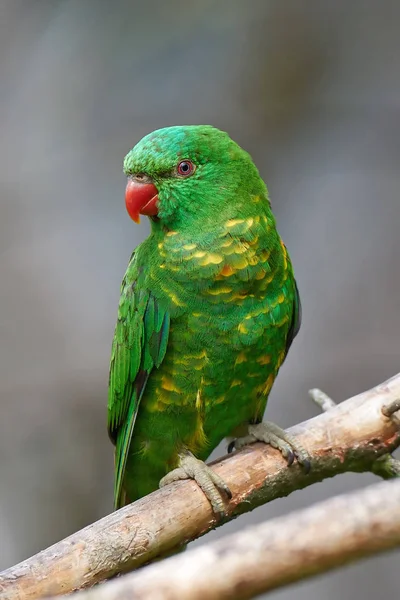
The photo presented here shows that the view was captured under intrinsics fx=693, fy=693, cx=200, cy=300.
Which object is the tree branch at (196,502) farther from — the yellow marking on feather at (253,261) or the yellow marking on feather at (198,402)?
the yellow marking on feather at (253,261)

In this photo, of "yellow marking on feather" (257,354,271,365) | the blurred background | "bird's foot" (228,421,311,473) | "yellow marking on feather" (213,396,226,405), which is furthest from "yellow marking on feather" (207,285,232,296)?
the blurred background

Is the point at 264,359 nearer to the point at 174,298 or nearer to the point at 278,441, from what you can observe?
the point at 278,441

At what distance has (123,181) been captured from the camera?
19.2ft

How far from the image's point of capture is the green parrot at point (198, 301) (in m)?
2.91

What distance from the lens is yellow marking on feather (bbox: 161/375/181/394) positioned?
2992 mm

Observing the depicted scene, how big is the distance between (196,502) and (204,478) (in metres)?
0.11

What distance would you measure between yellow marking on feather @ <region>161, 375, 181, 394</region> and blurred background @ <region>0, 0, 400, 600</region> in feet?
8.87

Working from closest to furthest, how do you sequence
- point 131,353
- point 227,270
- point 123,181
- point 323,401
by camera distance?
point 227,270
point 131,353
point 323,401
point 123,181

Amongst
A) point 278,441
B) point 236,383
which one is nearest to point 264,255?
point 236,383

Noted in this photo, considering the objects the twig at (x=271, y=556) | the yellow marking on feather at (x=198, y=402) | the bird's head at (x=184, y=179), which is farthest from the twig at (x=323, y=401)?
the twig at (x=271, y=556)

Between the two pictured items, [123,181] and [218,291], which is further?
[123,181]

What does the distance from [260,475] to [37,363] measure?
319 centimetres

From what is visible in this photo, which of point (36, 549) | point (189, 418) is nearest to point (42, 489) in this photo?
point (36, 549)

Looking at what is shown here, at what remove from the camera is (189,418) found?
9.98 feet
